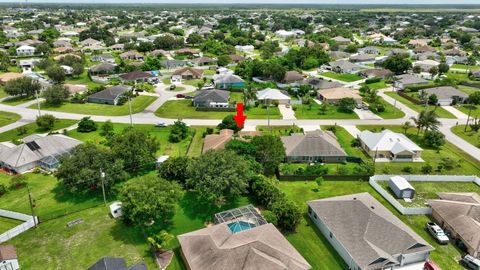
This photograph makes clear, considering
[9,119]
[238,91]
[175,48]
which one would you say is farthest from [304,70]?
[9,119]

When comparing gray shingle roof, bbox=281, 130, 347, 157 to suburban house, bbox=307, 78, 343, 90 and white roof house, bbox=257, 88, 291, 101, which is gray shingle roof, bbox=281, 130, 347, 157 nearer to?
white roof house, bbox=257, 88, 291, 101

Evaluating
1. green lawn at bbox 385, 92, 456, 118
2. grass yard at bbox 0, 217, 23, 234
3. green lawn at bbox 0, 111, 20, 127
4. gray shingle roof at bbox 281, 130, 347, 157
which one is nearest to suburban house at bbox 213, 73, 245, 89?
green lawn at bbox 385, 92, 456, 118

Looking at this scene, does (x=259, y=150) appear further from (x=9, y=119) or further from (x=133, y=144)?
(x=9, y=119)

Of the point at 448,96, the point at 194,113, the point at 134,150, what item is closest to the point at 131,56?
the point at 194,113

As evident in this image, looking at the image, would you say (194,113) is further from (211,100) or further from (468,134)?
(468,134)

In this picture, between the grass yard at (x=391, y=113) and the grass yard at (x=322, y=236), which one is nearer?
the grass yard at (x=322, y=236)

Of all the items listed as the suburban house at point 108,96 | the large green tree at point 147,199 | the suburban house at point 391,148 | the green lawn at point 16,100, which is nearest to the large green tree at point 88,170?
the large green tree at point 147,199

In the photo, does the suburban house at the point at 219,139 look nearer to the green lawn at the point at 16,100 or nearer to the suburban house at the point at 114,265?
the suburban house at the point at 114,265
